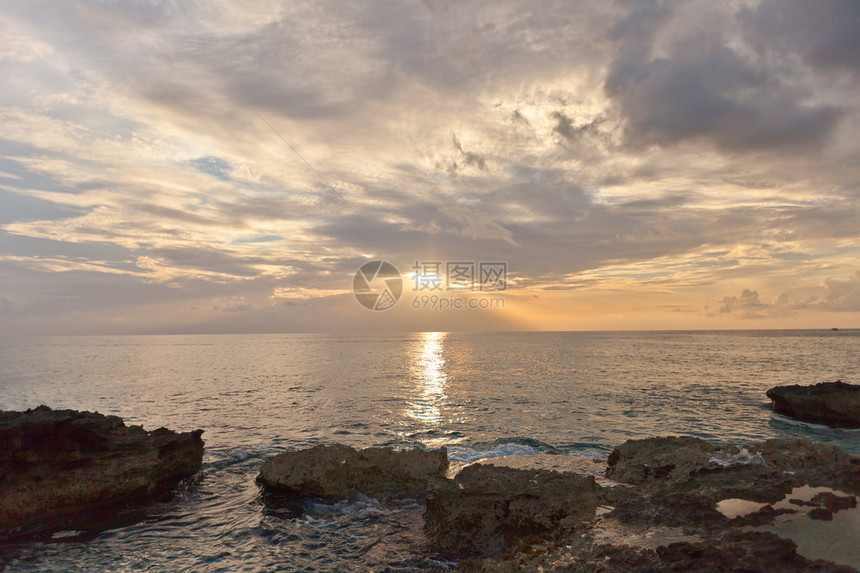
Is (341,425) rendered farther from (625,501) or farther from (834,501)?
(834,501)

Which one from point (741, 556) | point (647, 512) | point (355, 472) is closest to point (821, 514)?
point (741, 556)

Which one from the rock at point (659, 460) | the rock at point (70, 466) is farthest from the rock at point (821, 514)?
the rock at point (70, 466)

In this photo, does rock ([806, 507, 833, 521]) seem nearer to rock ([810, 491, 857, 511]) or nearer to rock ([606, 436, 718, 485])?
rock ([810, 491, 857, 511])

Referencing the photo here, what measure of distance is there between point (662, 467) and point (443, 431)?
14.4 meters

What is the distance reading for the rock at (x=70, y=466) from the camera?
13.8 metres

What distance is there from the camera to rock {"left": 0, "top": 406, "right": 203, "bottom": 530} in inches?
543

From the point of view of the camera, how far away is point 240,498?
15.6 metres

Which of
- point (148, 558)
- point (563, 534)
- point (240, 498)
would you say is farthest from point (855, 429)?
point (148, 558)

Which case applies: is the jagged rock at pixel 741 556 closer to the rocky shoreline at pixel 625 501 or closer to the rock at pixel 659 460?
the rocky shoreline at pixel 625 501

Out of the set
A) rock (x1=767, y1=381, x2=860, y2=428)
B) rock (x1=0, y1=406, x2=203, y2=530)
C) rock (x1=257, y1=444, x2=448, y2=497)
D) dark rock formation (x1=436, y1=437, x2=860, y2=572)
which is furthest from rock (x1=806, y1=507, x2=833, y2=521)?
rock (x1=767, y1=381, x2=860, y2=428)

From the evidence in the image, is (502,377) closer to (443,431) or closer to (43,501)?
(443,431)

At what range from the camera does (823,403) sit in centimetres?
2830

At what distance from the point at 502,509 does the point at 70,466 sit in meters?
15.8

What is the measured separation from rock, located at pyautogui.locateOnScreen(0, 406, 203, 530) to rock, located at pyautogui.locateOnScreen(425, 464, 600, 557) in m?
11.8
